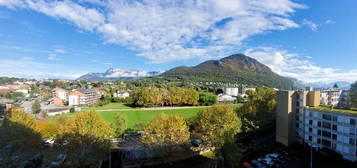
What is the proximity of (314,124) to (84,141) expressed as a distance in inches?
1233

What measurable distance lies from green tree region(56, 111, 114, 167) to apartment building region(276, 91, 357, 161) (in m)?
27.4

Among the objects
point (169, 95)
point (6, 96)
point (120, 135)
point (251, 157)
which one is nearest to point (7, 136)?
point (120, 135)

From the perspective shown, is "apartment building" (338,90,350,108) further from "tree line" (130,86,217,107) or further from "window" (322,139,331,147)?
"tree line" (130,86,217,107)

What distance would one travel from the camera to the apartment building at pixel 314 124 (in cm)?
2098

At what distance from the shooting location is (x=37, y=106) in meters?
50.9

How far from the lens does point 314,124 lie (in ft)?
81.6

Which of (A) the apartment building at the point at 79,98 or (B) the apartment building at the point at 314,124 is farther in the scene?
(A) the apartment building at the point at 79,98

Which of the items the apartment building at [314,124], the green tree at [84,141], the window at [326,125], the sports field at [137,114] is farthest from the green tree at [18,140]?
the window at [326,125]

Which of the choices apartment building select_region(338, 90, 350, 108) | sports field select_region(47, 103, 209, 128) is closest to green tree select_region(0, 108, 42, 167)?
sports field select_region(47, 103, 209, 128)

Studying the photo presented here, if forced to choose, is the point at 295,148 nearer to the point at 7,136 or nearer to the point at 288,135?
the point at 288,135

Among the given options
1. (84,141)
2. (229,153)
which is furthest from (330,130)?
(84,141)

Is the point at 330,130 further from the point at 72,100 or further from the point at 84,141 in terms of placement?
the point at 72,100

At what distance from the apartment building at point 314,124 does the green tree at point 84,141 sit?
27.4m

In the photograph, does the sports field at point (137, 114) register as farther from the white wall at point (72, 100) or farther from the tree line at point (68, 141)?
the tree line at point (68, 141)
